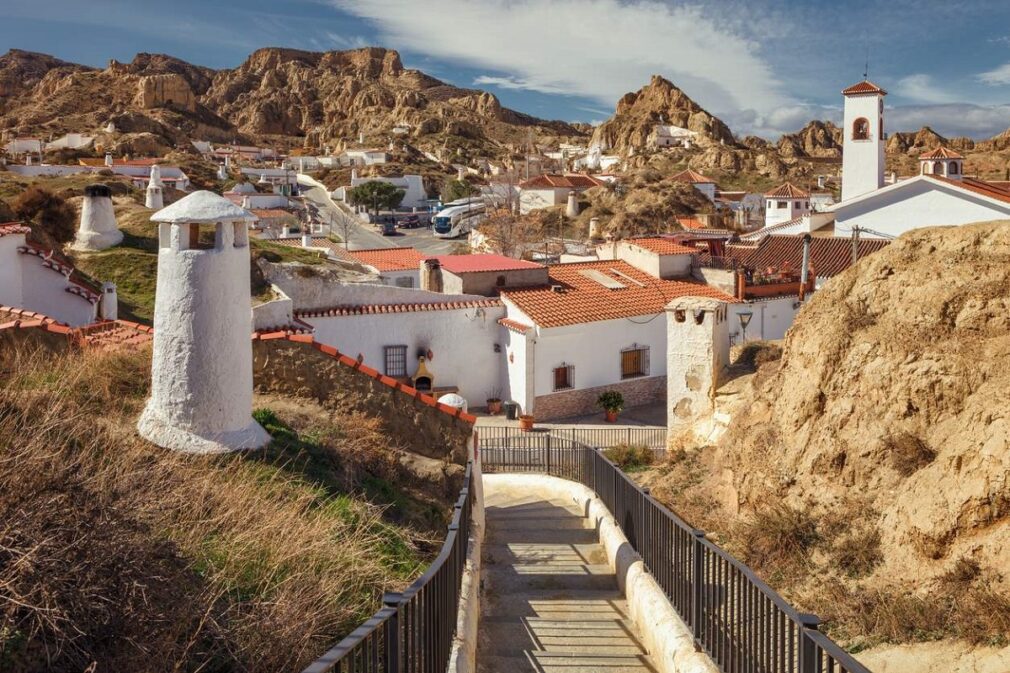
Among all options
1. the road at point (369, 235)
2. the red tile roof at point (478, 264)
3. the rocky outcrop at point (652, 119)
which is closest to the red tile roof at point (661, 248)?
the red tile roof at point (478, 264)

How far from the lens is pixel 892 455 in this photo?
28.5 ft

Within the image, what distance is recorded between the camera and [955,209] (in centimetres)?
3669

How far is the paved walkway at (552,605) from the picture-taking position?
20.3ft

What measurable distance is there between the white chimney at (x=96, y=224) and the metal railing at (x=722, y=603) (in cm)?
2181

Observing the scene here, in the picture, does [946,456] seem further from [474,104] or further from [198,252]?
[474,104]

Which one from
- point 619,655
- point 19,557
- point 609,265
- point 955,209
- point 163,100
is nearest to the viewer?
point 19,557

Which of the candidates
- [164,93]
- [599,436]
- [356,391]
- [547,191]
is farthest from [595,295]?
[164,93]

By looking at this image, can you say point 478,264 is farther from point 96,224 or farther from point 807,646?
point 807,646

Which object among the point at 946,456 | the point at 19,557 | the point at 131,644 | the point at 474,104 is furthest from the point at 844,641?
the point at 474,104

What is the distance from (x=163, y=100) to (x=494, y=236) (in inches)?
3833

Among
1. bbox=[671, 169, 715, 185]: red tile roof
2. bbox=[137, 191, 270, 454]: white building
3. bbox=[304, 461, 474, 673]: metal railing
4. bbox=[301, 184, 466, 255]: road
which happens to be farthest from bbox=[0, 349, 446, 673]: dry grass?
bbox=[671, 169, 715, 185]: red tile roof

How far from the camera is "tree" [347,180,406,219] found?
7469cm

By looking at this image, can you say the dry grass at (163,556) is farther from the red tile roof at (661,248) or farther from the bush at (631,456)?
the red tile roof at (661,248)

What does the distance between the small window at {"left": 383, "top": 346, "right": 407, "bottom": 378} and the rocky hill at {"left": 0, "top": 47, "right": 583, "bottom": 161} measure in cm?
6530
